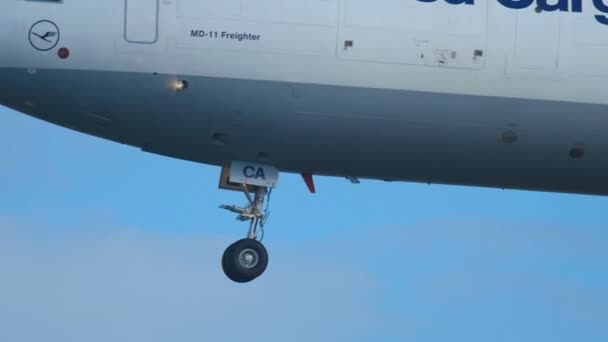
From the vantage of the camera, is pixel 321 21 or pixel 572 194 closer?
pixel 321 21

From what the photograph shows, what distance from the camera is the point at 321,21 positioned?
44.5 metres

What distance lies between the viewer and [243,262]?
45.8 metres

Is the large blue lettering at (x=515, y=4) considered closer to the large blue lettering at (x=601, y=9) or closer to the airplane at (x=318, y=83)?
the airplane at (x=318, y=83)

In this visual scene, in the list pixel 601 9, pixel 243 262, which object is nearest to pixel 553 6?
pixel 601 9

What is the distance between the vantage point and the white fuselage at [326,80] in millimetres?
44031

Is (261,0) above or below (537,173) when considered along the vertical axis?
above

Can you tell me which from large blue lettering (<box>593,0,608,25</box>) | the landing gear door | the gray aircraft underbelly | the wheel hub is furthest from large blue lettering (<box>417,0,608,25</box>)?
the wheel hub

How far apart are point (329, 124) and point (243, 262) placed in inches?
145

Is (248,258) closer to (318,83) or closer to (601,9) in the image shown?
(318,83)

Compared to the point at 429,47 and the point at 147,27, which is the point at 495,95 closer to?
the point at 429,47

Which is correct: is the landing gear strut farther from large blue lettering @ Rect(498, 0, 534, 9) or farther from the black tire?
large blue lettering @ Rect(498, 0, 534, 9)

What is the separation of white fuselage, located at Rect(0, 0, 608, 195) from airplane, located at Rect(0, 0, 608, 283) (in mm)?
30

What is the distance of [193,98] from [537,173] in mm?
8054

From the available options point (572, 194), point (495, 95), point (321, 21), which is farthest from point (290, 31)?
point (572, 194)
